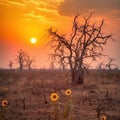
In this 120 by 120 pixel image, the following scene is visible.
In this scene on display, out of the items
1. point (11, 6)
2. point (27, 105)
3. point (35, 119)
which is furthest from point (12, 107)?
point (11, 6)

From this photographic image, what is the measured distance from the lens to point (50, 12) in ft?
41.3

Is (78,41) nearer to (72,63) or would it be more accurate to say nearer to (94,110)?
(72,63)

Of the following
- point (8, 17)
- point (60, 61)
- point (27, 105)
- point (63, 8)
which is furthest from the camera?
point (60, 61)

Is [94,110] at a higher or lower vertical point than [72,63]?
lower

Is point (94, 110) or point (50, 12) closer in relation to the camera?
point (94, 110)

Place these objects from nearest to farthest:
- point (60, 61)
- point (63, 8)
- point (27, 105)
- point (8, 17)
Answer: point (27, 105), point (8, 17), point (63, 8), point (60, 61)

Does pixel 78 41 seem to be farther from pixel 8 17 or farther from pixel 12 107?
pixel 12 107

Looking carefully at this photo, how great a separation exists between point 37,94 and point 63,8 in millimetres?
3251

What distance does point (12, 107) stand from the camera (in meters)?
9.59

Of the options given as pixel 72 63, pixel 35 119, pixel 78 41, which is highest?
pixel 78 41

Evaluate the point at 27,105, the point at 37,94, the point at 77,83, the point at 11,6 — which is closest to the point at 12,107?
the point at 27,105

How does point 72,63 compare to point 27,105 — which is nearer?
point 27,105

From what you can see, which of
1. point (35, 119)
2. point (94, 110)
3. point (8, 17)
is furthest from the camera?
point (8, 17)

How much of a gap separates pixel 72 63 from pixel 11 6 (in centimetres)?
793
